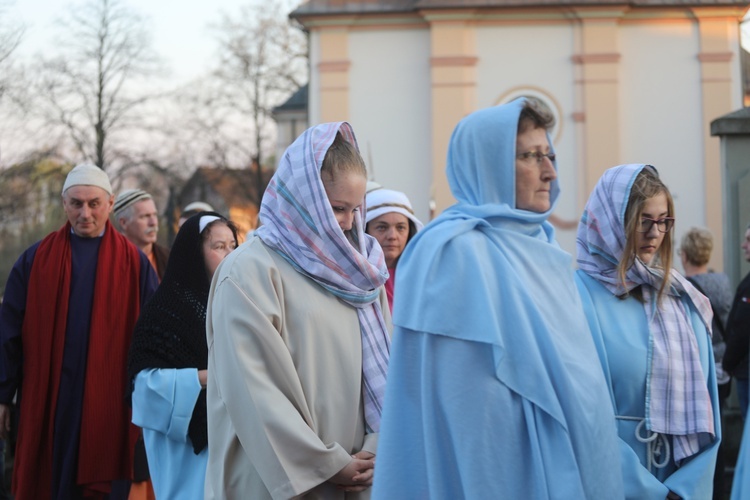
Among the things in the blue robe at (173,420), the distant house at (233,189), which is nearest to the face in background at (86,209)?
the blue robe at (173,420)

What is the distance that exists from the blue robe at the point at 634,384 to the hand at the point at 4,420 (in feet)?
10.6

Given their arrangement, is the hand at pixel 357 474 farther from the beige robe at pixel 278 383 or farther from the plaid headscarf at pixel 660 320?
the plaid headscarf at pixel 660 320

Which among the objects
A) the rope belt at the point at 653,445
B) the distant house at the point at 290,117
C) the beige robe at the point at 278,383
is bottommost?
the rope belt at the point at 653,445

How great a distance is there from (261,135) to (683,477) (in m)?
36.4

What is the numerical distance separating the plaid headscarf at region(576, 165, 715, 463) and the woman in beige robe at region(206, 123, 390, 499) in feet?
3.11

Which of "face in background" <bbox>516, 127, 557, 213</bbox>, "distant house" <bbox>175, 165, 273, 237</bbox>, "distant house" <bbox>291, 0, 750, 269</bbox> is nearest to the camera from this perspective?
"face in background" <bbox>516, 127, 557, 213</bbox>

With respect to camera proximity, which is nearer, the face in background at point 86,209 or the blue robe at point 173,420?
the blue robe at point 173,420

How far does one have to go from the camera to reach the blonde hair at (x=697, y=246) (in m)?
7.73

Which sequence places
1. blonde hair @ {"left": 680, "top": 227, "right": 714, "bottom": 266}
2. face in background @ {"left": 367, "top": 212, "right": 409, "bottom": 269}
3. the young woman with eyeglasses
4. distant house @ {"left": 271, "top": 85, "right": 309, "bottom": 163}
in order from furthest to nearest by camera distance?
distant house @ {"left": 271, "top": 85, "right": 309, "bottom": 163} < blonde hair @ {"left": 680, "top": 227, "right": 714, "bottom": 266} < face in background @ {"left": 367, "top": 212, "right": 409, "bottom": 269} < the young woman with eyeglasses

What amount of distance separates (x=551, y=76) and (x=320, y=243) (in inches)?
979

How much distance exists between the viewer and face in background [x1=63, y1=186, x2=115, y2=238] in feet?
19.8

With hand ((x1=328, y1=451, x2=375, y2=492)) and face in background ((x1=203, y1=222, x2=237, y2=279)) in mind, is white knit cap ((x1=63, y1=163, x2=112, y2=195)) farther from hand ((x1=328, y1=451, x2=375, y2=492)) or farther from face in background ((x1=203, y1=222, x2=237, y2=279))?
hand ((x1=328, y1=451, x2=375, y2=492))

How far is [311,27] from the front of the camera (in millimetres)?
28125

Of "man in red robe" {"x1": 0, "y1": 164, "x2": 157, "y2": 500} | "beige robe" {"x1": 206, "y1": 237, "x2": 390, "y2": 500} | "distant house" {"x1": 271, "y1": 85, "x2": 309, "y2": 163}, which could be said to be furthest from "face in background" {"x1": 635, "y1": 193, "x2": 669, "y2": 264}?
"distant house" {"x1": 271, "y1": 85, "x2": 309, "y2": 163}
